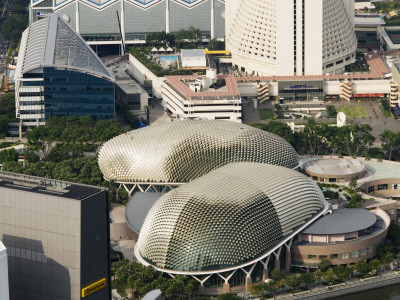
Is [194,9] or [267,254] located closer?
[267,254]

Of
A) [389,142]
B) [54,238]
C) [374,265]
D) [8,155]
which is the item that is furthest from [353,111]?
[54,238]

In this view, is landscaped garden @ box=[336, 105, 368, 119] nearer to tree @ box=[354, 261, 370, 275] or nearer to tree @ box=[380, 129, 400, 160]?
tree @ box=[380, 129, 400, 160]

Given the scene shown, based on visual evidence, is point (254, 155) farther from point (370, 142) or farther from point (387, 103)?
point (387, 103)

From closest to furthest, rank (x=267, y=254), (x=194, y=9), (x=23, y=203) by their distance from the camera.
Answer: (x=23, y=203)
(x=267, y=254)
(x=194, y=9)

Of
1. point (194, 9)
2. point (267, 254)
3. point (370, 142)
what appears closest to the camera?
point (267, 254)

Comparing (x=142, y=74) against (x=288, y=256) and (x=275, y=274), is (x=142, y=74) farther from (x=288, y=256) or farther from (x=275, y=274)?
(x=275, y=274)

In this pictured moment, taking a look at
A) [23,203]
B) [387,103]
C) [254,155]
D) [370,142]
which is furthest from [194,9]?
[23,203]
